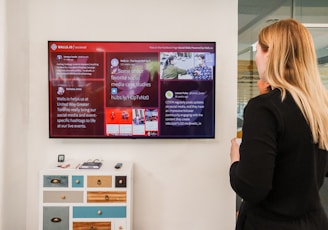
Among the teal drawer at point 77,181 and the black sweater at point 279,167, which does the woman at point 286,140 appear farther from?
the teal drawer at point 77,181

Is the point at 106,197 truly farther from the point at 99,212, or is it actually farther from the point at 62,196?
the point at 62,196

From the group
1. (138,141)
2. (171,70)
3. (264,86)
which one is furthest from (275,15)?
(138,141)

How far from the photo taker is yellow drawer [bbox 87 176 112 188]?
2256 mm

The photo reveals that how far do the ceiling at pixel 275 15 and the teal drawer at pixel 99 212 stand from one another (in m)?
1.72

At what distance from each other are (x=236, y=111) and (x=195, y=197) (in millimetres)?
848

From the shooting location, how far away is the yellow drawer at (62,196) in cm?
224

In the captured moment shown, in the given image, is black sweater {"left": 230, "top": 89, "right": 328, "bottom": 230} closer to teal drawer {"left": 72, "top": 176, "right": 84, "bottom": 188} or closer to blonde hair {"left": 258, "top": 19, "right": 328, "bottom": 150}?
blonde hair {"left": 258, "top": 19, "right": 328, "bottom": 150}

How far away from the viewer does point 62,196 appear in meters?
2.24

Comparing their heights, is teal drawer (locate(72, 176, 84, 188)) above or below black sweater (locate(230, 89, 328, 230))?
below

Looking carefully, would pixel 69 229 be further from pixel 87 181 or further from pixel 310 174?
pixel 310 174

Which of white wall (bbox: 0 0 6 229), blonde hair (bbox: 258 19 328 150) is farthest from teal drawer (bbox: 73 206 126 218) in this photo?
blonde hair (bbox: 258 19 328 150)

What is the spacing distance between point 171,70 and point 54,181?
50.0 inches

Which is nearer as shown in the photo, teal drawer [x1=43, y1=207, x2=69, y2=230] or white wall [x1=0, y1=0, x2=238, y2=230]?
teal drawer [x1=43, y1=207, x2=69, y2=230]

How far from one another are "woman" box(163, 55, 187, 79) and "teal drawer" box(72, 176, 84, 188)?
1.05m
